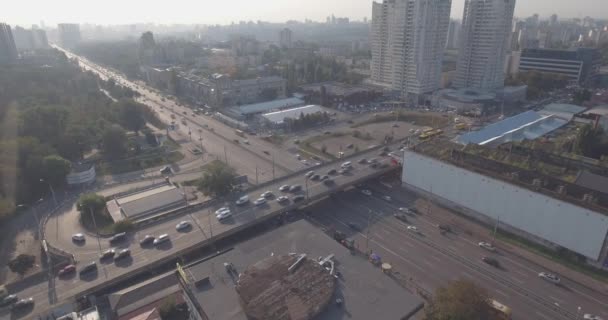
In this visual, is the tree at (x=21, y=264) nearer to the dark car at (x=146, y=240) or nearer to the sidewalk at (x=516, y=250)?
the dark car at (x=146, y=240)

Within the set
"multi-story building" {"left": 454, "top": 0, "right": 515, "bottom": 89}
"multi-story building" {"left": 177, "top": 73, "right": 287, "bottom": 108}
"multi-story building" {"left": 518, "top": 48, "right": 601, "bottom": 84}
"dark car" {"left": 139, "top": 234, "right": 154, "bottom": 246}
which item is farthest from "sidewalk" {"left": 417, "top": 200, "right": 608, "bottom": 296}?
"multi-story building" {"left": 518, "top": 48, "right": 601, "bottom": 84}

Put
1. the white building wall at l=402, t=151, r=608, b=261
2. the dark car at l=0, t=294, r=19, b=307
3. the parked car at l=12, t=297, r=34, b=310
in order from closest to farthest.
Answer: the parked car at l=12, t=297, r=34, b=310, the dark car at l=0, t=294, r=19, b=307, the white building wall at l=402, t=151, r=608, b=261

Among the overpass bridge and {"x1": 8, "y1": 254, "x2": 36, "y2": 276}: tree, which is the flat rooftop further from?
{"x1": 8, "y1": 254, "x2": 36, "y2": 276}: tree

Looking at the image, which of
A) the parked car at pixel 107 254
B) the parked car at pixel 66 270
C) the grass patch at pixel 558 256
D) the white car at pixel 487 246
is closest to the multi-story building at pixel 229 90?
the parked car at pixel 107 254

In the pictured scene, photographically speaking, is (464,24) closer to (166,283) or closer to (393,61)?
(393,61)

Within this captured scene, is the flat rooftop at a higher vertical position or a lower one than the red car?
higher

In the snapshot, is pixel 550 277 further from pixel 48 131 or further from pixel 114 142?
pixel 48 131

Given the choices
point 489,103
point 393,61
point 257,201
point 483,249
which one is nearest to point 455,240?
point 483,249
